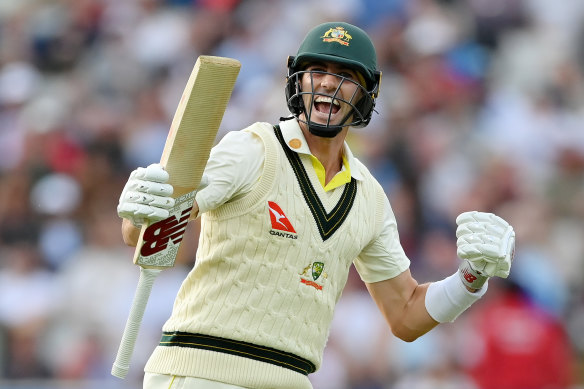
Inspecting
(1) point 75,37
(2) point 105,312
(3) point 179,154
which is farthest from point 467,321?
(1) point 75,37

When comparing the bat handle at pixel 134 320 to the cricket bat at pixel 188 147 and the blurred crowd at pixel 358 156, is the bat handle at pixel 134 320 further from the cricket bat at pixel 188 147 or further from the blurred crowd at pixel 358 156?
the blurred crowd at pixel 358 156

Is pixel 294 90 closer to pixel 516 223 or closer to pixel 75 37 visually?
pixel 516 223

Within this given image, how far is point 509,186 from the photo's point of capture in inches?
305

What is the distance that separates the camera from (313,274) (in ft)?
12.7

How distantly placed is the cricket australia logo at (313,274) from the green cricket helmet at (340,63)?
463mm

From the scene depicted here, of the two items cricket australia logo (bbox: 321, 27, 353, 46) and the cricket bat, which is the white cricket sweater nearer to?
the cricket bat

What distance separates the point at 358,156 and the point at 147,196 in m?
4.90

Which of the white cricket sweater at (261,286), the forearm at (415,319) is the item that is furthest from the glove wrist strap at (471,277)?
the white cricket sweater at (261,286)

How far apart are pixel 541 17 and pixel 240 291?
6.04 metres

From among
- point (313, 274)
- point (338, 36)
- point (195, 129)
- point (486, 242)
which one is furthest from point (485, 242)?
point (195, 129)

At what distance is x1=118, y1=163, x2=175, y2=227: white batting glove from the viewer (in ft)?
10.8

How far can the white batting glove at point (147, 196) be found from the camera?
3.29 meters

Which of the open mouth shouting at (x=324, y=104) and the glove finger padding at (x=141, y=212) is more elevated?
the open mouth shouting at (x=324, y=104)

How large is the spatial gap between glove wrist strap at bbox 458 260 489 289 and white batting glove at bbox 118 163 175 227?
127cm
